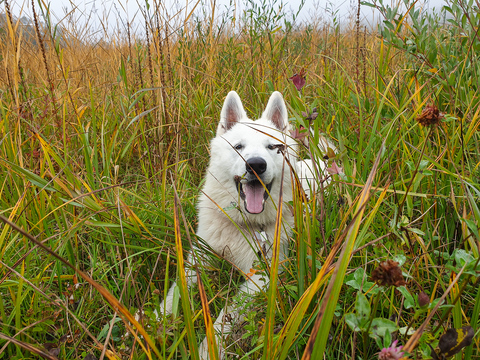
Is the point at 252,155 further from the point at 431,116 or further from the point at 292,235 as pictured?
the point at 431,116

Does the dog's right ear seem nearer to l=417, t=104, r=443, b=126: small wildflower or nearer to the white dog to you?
the white dog

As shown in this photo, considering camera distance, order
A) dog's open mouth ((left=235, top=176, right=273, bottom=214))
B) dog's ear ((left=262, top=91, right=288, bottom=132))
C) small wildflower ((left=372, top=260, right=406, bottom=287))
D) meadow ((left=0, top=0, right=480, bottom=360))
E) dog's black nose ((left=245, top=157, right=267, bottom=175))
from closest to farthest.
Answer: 1. small wildflower ((left=372, top=260, right=406, bottom=287))
2. meadow ((left=0, top=0, right=480, bottom=360))
3. dog's black nose ((left=245, top=157, right=267, bottom=175))
4. dog's open mouth ((left=235, top=176, right=273, bottom=214))
5. dog's ear ((left=262, top=91, right=288, bottom=132))

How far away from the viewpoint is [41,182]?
146 cm

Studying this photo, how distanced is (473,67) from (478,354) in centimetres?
168

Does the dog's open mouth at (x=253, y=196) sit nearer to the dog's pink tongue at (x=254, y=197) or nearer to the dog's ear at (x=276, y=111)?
the dog's pink tongue at (x=254, y=197)

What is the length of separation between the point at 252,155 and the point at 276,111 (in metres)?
0.68

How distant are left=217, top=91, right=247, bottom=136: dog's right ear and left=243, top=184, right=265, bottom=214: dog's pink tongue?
68cm

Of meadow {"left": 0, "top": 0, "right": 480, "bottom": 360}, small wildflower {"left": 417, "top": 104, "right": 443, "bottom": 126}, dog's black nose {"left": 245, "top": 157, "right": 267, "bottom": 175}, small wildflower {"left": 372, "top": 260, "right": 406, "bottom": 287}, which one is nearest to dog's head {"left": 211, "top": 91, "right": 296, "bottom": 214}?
dog's black nose {"left": 245, "top": 157, "right": 267, "bottom": 175}

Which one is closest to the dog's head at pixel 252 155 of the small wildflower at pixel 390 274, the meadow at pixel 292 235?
the meadow at pixel 292 235

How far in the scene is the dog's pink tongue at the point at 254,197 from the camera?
2.07 meters

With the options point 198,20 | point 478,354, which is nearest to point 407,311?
point 478,354

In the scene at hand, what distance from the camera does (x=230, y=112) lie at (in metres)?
2.61

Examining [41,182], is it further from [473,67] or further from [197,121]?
[473,67]

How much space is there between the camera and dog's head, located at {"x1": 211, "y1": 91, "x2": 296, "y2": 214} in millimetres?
2031
